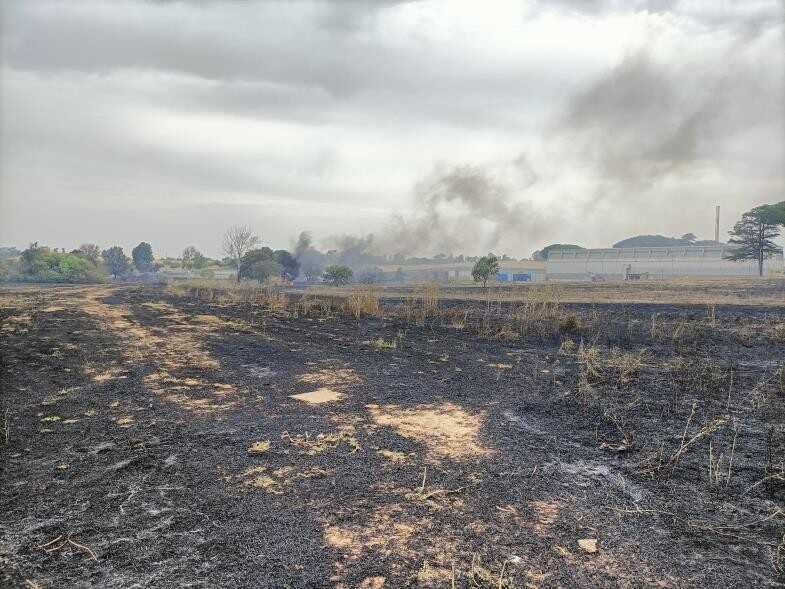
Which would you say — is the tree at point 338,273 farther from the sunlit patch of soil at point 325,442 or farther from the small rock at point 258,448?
the small rock at point 258,448

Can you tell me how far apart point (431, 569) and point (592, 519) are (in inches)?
57.2

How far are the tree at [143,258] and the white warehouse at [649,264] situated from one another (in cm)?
5613

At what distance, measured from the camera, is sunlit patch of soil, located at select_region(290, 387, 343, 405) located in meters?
7.18

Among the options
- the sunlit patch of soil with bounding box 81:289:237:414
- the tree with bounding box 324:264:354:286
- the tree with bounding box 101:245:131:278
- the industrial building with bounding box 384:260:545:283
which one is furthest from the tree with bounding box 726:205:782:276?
the tree with bounding box 101:245:131:278

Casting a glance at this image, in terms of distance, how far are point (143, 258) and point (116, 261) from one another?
693cm

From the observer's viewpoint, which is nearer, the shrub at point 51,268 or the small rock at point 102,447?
the small rock at point 102,447

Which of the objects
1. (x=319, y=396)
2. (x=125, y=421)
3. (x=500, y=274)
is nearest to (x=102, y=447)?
(x=125, y=421)

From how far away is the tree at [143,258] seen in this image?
2837 inches

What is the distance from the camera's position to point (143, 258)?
72.9 meters

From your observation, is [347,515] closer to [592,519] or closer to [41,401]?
[592,519]

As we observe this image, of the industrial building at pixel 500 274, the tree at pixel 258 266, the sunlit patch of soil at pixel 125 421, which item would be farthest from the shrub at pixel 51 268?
the sunlit patch of soil at pixel 125 421

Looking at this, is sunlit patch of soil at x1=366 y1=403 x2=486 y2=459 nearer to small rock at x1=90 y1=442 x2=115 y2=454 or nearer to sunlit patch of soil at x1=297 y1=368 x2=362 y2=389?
sunlit patch of soil at x1=297 y1=368 x2=362 y2=389

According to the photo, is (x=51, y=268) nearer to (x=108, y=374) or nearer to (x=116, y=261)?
(x=116, y=261)

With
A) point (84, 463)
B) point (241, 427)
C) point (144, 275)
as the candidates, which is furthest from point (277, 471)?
point (144, 275)
